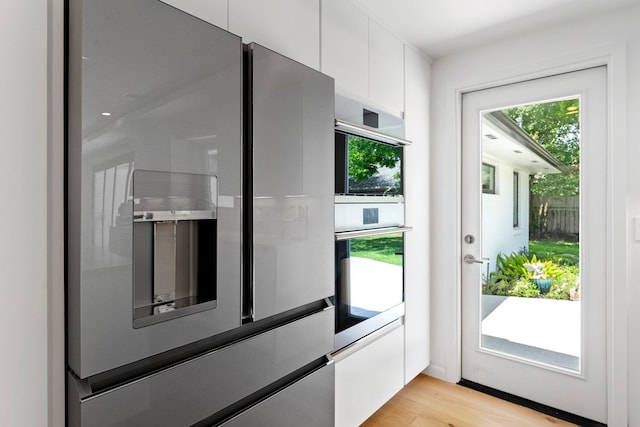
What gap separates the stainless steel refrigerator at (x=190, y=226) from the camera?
0.76 meters

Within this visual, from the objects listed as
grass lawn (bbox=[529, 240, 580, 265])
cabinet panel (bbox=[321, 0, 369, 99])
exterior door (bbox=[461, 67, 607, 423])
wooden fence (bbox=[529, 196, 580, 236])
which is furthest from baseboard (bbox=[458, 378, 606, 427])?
cabinet panel (bbox=[321, 0, 369, 99])

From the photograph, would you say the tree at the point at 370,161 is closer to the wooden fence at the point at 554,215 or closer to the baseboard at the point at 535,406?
the wooden fence at the point at 554,215

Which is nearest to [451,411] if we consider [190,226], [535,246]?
[535,246]

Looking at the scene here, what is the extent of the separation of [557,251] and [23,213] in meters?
2.65

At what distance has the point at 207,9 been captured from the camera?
1.19 metres

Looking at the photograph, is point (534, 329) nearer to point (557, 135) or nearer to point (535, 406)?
point (535, 406)

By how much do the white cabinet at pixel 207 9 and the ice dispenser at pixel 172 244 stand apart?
1.90 ft

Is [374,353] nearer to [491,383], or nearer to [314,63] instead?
[491,383]

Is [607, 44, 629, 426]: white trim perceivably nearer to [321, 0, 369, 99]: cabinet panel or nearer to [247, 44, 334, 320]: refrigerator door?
[321, 0, 369, 99]: cabinet panel

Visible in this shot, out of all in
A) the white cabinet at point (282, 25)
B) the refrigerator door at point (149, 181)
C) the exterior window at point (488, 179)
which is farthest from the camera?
the exterior window at point (488, 179)

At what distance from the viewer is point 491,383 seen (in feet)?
8.23

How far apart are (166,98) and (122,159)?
18 centimetres

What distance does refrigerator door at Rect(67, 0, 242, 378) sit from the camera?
29.6 inches

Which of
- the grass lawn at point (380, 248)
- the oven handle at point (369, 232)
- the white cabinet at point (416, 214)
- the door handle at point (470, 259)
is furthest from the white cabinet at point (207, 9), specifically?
the door handle at point (470, 259)
